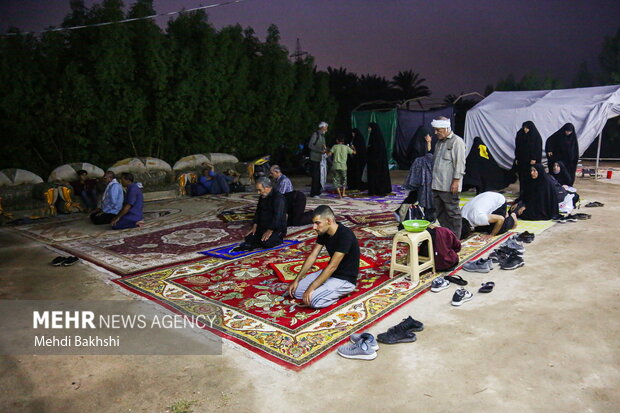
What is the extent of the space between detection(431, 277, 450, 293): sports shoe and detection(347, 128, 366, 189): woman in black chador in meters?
6.23

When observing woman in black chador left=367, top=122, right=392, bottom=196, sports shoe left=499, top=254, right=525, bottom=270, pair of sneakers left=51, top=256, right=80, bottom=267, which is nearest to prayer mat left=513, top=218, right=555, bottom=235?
sports shoe left=499, top=254, right=525, bottom=270

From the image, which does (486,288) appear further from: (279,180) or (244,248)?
(279,180)

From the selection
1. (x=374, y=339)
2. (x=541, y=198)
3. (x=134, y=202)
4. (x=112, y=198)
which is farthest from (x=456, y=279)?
(x=112, y=198)

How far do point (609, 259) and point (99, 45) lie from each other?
32.2ft

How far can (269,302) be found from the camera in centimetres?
391

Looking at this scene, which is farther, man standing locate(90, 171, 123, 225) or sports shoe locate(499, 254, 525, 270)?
man standing locate(90, 171, 123, 225)

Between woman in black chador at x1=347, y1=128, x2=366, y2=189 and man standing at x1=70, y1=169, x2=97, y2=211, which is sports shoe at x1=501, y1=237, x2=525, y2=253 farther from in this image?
man standing at x1=70, y1=169, x2=97, y2=211

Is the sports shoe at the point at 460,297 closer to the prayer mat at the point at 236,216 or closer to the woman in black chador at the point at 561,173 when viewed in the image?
the prayer mat at the point at 236,216

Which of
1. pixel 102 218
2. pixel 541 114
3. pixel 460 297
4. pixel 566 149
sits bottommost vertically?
pixel 460 297

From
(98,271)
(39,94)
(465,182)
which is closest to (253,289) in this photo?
(98,271)

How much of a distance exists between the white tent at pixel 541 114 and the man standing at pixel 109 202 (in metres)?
9.06

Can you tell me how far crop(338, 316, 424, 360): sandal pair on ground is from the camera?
295cm

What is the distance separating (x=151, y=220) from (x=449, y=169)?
16.1 ft

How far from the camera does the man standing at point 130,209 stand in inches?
273
